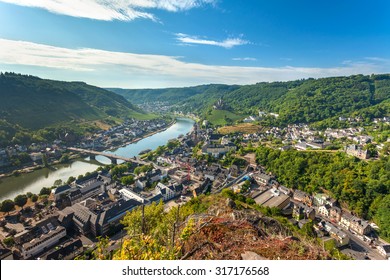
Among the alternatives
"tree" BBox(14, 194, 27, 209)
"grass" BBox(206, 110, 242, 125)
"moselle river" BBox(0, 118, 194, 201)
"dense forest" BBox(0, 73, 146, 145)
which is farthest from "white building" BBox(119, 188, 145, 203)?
"grass" BBox(206, 110, 242, 125)

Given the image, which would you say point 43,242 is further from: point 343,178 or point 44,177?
point 343,178

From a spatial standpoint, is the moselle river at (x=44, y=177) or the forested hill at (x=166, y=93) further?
the forested hill at (x=166, y=93)

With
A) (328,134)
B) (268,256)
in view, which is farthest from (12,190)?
(328,134)

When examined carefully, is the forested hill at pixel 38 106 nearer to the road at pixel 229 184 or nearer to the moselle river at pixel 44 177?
the moselle river at pixel 44 177

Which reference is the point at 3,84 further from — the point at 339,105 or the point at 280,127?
the point at 339,105

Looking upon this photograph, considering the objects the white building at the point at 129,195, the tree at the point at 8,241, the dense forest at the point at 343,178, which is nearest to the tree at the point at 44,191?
the white building at the point at 129,195

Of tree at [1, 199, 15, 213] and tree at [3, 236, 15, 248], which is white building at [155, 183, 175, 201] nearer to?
tree at [3, 236, 15, 248]
